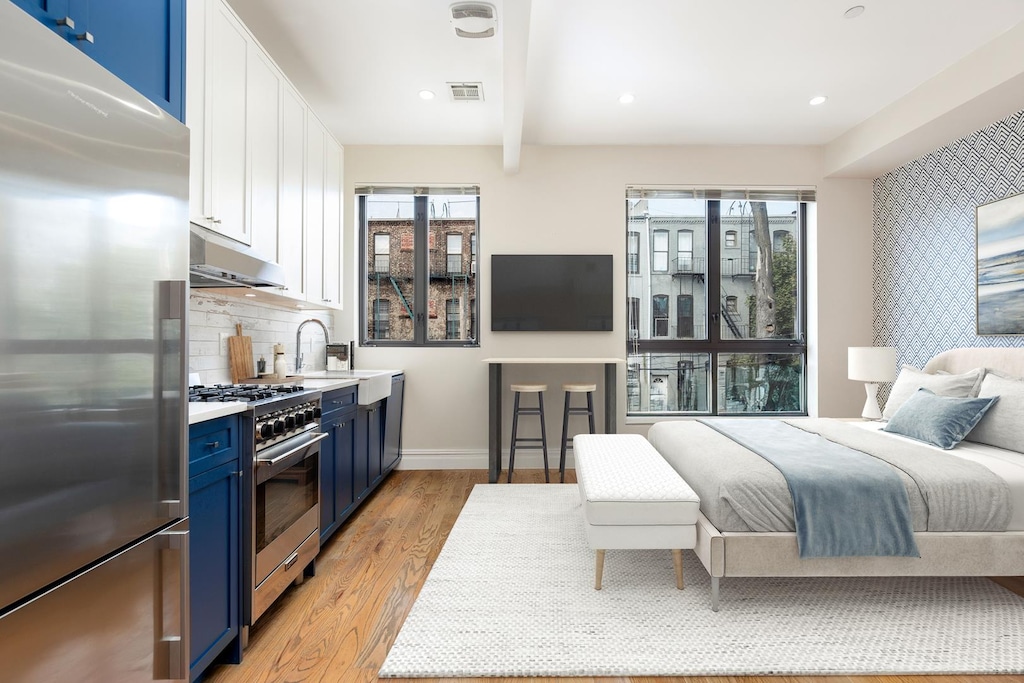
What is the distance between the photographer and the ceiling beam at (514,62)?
2.49 meters

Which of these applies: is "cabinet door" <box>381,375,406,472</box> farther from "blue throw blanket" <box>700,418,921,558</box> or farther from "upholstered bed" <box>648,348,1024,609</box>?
"blue throw blanket" <box>700,418,921,558</box>

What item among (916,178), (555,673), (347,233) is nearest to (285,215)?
(347,233)

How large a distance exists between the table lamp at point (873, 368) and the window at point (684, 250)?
4.91 feet

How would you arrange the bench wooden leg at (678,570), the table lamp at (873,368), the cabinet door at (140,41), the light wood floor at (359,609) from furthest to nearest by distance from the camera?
the table lamp at (873,368) < the bench wooden leg at (678,570) < the light wood floor at (359,609) < the cabinet door at (140,41)

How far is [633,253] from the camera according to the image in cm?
504

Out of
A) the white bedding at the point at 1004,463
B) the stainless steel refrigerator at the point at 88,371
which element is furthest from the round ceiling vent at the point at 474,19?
the white bedding at the point at 1004,463

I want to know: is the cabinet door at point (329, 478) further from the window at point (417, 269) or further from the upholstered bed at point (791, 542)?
the window at point (417, 269)

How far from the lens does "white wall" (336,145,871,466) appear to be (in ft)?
15.8

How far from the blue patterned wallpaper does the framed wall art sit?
0.22 feet

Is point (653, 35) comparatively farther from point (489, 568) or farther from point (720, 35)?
point (489, 568)

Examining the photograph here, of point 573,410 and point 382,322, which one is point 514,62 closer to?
point 573,410

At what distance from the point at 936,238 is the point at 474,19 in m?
3.60

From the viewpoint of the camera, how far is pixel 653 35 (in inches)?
122

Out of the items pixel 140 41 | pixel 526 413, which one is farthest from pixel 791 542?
pixel 140 41
